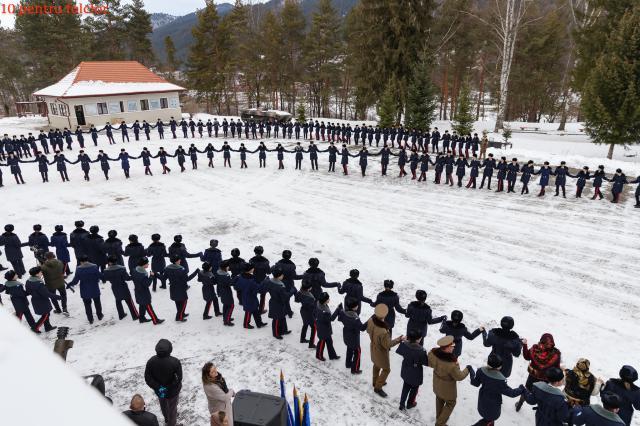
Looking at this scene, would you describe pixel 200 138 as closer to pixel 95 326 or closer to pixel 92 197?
pixel 92 197

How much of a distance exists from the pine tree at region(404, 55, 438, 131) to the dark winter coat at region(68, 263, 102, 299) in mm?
24378

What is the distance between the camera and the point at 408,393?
6121 mm

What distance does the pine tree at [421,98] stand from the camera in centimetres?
2814

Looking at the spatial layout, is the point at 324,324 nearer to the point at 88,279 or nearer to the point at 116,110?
the point at 88,279

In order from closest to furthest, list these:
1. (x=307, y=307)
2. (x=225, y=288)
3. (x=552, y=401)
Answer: (x=552, y=401) → (x=307, y=307) → (x=225, y=288)

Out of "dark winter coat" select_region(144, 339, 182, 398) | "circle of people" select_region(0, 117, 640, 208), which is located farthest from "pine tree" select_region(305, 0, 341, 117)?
"dark winter coat" select_region(144, 339, 182, 398)

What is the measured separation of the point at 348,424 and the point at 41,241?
9054mm

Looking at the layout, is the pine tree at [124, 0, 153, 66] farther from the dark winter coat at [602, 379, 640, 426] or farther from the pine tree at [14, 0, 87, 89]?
the dark winter coat at [602, 379, 640, 426]

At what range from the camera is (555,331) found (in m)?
7.92

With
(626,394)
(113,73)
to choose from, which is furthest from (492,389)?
(113,73)

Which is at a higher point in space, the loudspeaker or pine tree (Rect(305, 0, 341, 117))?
pine tree (Rect(305, 0, 341, 117))


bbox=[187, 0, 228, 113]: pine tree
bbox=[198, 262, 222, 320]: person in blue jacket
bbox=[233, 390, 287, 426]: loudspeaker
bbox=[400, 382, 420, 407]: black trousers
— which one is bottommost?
bbox=[400, 382, 420, 407]: black trousers

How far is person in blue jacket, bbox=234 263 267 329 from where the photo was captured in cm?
771

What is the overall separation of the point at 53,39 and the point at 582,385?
56239mm
